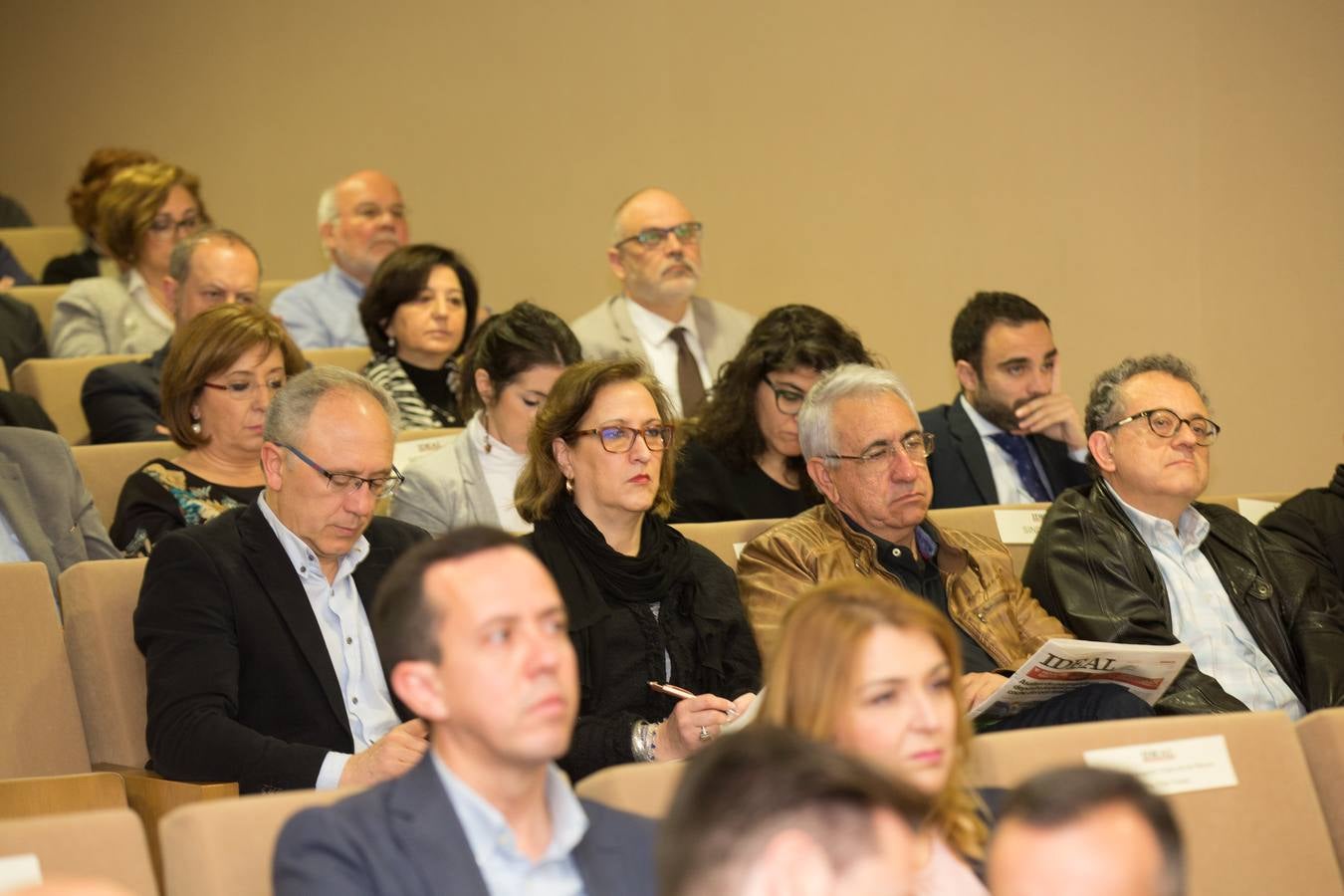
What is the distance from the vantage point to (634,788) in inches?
85.6

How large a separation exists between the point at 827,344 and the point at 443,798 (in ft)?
8.15

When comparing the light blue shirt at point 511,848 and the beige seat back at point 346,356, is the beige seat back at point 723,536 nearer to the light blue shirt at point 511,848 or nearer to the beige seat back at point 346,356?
the light blue shirt at point 511,848

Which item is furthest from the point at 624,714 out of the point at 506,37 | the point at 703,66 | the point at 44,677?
the point at 506,37

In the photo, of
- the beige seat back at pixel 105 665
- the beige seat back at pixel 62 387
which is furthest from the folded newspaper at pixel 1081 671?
the beige seat back at pixel 62 387

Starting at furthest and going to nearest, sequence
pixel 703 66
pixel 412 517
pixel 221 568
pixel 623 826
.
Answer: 1. pixel 703 66
2. pixel 412 517
3. pixel 221 568
4. pixel 623 826

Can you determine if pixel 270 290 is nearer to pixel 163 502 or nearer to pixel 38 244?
pixel 38 244

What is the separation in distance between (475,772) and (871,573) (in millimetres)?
1651

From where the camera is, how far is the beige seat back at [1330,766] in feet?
8.21

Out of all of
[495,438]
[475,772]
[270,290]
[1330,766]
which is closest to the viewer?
[475,772]

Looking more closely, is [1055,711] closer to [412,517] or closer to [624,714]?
[624,714]

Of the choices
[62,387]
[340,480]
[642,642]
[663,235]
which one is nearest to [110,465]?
[62,387]

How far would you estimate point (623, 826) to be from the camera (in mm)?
2049

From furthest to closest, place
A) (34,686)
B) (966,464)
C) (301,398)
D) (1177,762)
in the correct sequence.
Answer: (966,464)
(301,398)
(34,686)
(1177,762)

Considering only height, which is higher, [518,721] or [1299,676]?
[518,721]
